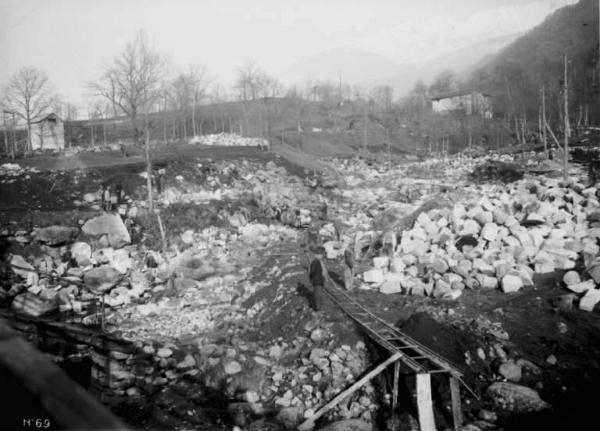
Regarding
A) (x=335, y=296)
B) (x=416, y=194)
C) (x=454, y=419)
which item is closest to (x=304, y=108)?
(x=416, y=194)

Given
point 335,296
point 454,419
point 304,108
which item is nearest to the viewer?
point 454,419

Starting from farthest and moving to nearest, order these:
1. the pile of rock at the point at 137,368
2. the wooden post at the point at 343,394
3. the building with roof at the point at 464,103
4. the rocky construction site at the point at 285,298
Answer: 1. the building with roof at the point at 464,103
2. the pile of rock at the point at 137,368
3. the rocky construction site at the point at 285,298
4. the wooden post at the point at 343,394

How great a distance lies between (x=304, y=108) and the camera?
2279 inches

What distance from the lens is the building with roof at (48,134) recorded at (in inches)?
1182

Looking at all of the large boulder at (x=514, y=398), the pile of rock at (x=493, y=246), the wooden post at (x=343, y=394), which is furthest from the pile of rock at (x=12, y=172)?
the large boulder at (x=514, y=398)

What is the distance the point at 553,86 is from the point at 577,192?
44.6m

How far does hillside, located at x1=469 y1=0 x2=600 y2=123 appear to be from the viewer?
43.8 m

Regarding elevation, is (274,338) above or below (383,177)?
below

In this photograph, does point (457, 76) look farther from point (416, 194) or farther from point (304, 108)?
point (416, 194)

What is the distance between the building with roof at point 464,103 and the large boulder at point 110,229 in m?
57.5

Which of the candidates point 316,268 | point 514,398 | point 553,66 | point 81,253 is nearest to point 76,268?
point 81,253

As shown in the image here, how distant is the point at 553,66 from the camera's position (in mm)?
50750

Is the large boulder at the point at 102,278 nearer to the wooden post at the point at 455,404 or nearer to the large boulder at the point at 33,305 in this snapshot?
the large boulder at the point at 33,305

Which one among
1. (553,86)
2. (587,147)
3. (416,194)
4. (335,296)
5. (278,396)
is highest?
(553,86)
